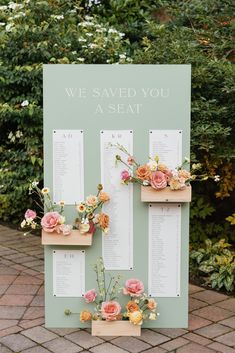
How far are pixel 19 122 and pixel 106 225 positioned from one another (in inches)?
87.3

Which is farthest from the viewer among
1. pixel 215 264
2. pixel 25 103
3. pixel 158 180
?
pixel 25 103

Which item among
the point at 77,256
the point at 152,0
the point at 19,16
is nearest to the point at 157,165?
the point at 77,256

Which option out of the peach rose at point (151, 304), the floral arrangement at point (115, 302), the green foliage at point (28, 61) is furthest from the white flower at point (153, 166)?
the green foliage at point (28, 61)

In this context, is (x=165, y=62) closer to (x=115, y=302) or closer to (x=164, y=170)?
(x=164, y=170)

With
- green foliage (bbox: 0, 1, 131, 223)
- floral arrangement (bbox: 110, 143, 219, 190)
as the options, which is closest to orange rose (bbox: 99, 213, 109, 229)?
floral arrangement (bbox: 110, 143, 219, 190)

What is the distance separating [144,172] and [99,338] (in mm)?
1014

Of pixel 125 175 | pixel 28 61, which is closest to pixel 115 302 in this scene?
pixel 125 175

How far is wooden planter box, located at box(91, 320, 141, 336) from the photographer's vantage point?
11.4ft

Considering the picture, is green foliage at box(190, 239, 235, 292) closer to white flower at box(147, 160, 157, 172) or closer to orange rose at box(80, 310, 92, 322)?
orange rose at box(80, 310, 92, 322)

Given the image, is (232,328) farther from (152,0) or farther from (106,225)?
(152,0)

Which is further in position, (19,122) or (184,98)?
(19,122)

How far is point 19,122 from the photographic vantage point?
210 inches

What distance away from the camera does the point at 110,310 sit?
3426 millimetres

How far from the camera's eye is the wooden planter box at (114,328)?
3484 millimetres
